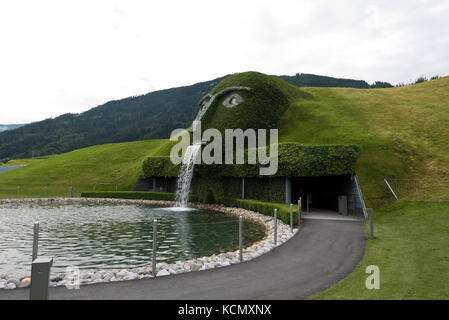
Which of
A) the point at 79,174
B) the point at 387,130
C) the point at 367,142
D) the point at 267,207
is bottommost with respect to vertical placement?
the point at 267,207

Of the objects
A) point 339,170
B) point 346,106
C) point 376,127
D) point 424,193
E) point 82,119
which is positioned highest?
point 82,119

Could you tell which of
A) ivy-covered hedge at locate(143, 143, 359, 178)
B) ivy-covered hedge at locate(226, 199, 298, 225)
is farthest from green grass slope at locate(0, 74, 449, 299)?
ivy-covered hedge at locate(226, 199, 298, 225)

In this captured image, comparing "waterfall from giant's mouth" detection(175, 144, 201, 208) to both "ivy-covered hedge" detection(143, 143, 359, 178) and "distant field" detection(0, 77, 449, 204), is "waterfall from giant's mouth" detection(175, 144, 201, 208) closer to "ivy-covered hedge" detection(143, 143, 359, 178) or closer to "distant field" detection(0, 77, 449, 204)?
"ivy-covered hedge" detection(143, 143, 359, 178)

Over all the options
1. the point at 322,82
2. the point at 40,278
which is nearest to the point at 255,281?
the point at 40,278

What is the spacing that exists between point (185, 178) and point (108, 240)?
1903 centimetres

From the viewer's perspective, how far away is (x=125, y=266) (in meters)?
10.2

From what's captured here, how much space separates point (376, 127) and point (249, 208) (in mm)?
19363

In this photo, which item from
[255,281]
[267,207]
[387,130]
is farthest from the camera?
[387,130]

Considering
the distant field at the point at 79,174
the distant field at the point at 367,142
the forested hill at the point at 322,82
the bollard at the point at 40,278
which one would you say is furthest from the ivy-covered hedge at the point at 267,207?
the forested hill at the point at 322,82

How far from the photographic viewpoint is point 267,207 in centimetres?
2281

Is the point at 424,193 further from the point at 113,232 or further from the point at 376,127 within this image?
the point at 113,232

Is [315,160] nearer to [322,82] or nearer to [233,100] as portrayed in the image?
[233,100]

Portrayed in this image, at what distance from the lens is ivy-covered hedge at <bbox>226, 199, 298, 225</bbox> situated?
18203mm

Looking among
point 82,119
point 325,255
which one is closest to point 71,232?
point 325,255
